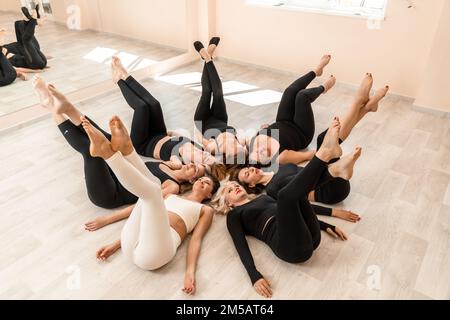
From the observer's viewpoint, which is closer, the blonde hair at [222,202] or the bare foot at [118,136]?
the bare foot at [118,136]

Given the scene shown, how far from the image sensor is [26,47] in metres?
3.04

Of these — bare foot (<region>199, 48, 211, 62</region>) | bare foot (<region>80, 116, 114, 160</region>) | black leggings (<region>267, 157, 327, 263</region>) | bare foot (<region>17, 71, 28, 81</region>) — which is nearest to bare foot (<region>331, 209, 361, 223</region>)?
black leggings (<region>267, 157, 327, 263</region>)

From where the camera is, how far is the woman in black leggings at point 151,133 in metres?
2.34

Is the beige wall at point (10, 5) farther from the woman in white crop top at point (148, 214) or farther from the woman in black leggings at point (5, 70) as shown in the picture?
the woman in white crop top at point (148, 214)

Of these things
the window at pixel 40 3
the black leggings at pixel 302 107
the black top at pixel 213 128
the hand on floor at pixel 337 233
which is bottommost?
the hand on floor at pixel 337 233

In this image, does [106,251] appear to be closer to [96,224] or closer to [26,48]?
[96,224]

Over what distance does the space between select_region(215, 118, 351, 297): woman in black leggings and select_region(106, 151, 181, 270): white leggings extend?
0.37 m

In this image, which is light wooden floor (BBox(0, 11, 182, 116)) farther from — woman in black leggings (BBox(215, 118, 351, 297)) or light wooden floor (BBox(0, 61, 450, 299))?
woman in black leggings (BBox(215, 118, 351, 297))

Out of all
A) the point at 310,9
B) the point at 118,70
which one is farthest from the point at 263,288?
the point at 310,9

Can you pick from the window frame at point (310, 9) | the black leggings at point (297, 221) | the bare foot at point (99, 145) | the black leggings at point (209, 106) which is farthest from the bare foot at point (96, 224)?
the window frame at point (310, 9)

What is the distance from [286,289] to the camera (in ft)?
5.36

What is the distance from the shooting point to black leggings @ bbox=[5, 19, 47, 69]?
2.95 meters

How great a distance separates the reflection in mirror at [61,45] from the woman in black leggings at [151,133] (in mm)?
1130
